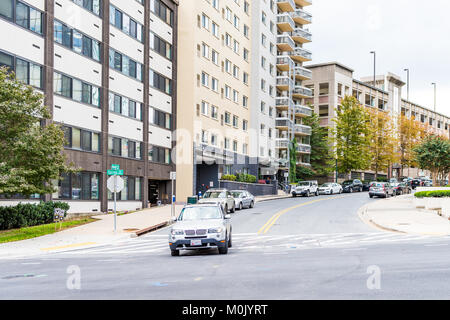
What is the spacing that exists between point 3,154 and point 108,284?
13575 millimetres

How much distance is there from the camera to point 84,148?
3312cm

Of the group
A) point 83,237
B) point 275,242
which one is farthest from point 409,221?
point 83,237

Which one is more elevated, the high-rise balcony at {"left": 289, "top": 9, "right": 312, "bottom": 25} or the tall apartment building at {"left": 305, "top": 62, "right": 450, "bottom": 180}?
the high-rise balcony at {"left": 289, "top": 9, "right": 312, "bottom": 25}

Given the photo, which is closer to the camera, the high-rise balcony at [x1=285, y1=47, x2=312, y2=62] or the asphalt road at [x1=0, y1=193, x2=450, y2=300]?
the asphalt road at [x1=0, y1=193, x2=450, y2=300]

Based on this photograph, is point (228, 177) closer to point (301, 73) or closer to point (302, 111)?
point (302, 111)

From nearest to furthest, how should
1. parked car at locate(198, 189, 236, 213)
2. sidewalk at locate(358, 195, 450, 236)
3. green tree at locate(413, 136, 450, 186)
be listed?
sidewalk at locate(358, 195, 450, 236) < parked car at locate(198, 189, 236, 213) < green tree at locate(413, 136, 450, 186)

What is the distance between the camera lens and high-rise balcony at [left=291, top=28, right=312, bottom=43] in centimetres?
7494

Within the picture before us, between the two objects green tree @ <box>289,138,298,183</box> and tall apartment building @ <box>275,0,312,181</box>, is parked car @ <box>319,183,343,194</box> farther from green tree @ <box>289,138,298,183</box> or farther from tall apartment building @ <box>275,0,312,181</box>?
green tree @ <box>289,138,298,183</box>

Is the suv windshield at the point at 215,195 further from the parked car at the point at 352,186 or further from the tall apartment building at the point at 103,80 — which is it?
the parked car at the point at 352,186

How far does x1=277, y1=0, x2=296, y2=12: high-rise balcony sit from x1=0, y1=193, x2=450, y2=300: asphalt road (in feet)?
183

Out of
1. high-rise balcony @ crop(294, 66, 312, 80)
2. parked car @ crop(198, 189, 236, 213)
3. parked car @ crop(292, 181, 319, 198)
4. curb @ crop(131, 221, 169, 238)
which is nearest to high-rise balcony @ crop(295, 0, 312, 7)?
high-rise balcony @ crop(294, 66, 312, 80)

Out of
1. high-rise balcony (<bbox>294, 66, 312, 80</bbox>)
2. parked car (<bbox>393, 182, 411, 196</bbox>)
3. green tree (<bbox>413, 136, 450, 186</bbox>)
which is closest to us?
green tree (<bbox>413, 136, 450, 186</bbox>)

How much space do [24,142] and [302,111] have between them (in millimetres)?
56682

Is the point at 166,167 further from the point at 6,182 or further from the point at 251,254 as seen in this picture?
the point at 251,254
